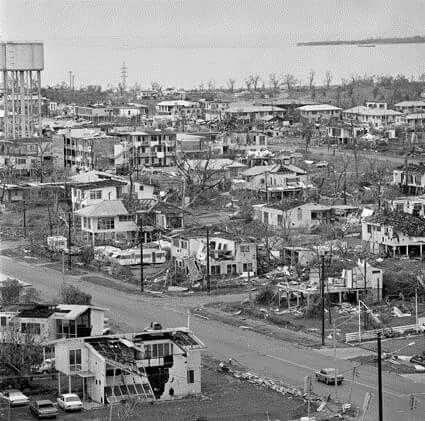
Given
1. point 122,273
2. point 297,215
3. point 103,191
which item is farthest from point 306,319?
point 103,191

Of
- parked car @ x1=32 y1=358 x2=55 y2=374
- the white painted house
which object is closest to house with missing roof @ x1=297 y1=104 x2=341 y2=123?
the white painted house

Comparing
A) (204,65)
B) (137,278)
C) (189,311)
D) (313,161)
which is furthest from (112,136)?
(204,65)

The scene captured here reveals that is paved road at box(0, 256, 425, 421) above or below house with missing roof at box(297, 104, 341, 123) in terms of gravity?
below

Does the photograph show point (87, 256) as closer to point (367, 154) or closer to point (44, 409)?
point (44, 409)

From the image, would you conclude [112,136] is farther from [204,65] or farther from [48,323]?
[204,65]

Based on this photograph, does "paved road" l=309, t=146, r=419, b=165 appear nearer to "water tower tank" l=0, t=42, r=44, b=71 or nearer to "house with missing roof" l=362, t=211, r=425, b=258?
"water tower tank" l=0, t=42, r=44, b=71

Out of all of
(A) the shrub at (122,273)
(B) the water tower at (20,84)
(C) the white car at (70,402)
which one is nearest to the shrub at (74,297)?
(A) the shrub at (122,273)

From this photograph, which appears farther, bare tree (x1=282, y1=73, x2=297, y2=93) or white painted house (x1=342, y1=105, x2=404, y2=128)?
bare tree (x1=282, y1=73, x2=297, y2=93)
